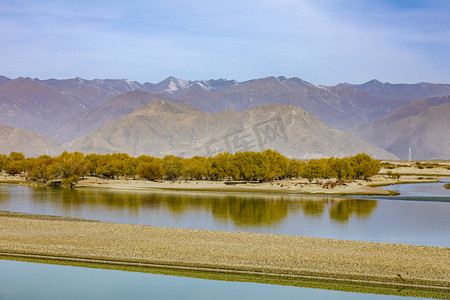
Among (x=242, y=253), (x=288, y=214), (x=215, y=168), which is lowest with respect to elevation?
(x=242, y=253)

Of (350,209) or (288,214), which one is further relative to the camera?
(350,209)

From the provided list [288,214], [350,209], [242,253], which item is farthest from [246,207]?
[242,253]

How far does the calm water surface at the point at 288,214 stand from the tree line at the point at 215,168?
31.3 metres

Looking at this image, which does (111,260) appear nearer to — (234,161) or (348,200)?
(348,200)

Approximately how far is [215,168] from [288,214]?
64.2 metres

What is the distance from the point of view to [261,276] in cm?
2436

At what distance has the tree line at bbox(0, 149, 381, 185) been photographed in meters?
104

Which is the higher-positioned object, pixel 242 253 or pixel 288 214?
pixel 288 214

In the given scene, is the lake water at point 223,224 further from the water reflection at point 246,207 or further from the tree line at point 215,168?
the tree line at point 215,168

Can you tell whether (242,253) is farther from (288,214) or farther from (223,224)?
(288,214)

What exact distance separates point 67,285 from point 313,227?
22.4 metres

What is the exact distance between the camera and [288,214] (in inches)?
1999

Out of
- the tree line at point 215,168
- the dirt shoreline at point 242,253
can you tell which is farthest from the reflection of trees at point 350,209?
the tree line at point 215,168

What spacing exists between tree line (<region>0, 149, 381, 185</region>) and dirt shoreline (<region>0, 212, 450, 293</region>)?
67.6 m
